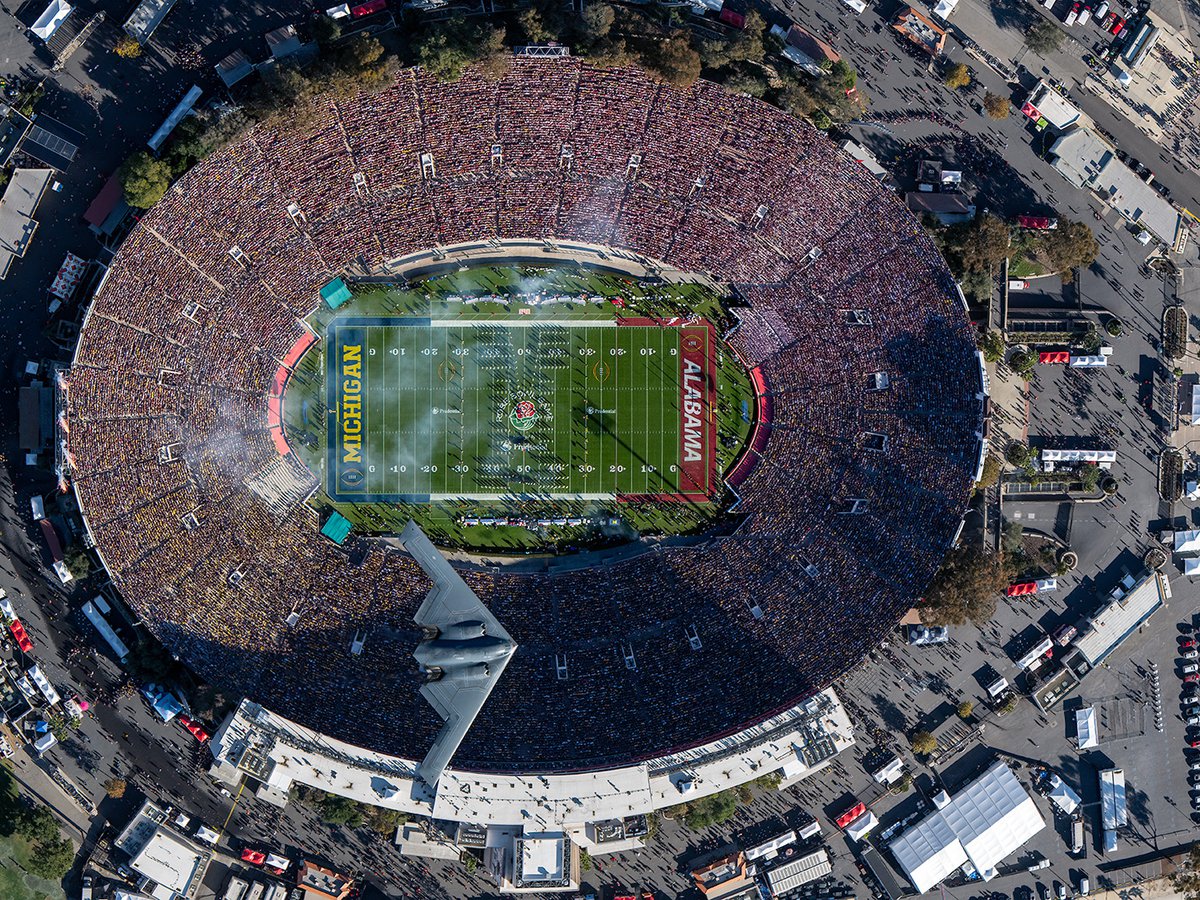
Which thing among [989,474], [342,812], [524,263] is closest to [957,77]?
[989,474]

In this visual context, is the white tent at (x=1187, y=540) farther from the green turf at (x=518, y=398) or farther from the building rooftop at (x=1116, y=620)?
the green turf at (x=518, y=398)

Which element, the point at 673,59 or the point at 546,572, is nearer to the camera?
the point at 673,59

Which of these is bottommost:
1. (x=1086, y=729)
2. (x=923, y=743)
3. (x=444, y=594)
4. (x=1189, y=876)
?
(x=1189, y=876)

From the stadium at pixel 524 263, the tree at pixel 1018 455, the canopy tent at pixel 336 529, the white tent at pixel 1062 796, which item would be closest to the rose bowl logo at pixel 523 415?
the stadium at pixel 524 263

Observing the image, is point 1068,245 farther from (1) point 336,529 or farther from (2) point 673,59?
(1) point 336,529

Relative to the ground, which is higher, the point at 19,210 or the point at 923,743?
the point at 19,210

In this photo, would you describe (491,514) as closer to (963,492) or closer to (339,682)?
(339,682)
